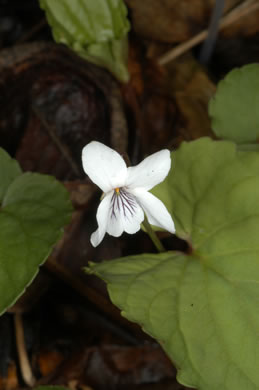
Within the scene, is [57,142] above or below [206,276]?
above

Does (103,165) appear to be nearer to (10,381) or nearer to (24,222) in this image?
(24,222)

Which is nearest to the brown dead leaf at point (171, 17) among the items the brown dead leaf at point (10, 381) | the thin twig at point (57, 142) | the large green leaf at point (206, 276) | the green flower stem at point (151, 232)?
the thin twig at point (57, 142)

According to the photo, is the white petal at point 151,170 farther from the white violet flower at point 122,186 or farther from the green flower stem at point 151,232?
the green flower stem at point 151,232

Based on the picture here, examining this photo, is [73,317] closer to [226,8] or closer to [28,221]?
[28,221]

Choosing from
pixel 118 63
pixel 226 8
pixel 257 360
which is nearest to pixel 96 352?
pixel 257 360

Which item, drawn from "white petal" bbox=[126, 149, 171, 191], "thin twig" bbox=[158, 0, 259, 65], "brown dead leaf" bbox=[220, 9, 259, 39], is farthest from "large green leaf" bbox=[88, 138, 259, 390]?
"brown dead leaf" bbox=[220, 9, 259, 39]

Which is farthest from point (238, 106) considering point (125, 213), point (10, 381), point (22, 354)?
point (10, 381)

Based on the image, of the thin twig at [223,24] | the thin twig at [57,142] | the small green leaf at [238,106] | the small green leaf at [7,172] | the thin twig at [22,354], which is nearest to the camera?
the small green leaf at [7,172]
